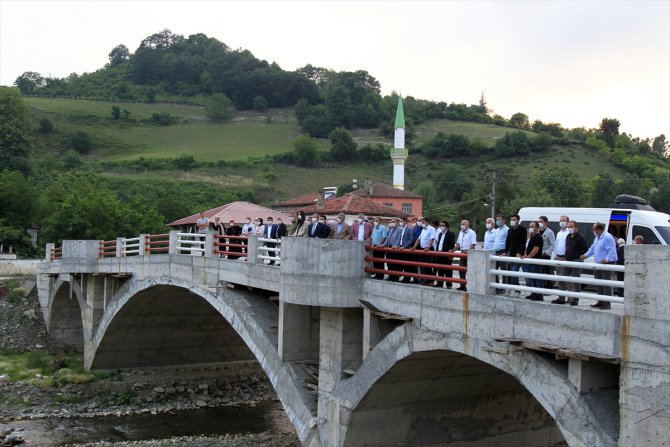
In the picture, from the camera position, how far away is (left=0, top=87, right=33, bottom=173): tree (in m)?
86.4

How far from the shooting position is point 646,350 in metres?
8.86

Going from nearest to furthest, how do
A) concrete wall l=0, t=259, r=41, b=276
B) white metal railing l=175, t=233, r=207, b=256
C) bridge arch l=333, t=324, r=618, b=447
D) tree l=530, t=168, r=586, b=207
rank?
bridge arch l=333, t=324, r=618, b=447 → white metal railing l=175, t=233, r=207, b=256 → concrete wall l=0, t=259, r=41, b=276 → tree l=530, t=168, r=586, b=207

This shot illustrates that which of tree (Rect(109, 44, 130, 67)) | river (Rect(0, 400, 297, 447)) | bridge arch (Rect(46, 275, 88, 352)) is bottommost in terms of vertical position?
river (Rect(0, 400, 297, 447))

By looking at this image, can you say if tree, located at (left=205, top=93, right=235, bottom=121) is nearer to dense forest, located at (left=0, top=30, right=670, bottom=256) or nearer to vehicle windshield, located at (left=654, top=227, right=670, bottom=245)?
dense forest, located at (left=0, top=30, right=670, bottom=256)

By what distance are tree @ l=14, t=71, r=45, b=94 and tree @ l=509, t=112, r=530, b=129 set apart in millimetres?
92079

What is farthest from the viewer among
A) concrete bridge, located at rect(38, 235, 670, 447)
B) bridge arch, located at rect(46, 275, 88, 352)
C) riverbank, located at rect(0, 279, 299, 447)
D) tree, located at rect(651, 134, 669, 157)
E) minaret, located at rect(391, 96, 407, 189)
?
tree, located at rect(651, 134, 669, 157)

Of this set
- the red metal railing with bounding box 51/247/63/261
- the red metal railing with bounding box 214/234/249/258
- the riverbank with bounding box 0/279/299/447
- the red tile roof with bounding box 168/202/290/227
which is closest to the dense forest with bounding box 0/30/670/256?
the red tile roof with bounding box 168/202/290/227

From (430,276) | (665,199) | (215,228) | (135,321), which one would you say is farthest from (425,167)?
(430,276)

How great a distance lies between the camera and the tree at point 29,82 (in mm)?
145750

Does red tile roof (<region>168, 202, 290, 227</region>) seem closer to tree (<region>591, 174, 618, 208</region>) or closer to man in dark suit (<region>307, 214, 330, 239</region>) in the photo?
tree (<region>591, 174, 618, 208</region>)

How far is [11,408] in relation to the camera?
29.2 metres

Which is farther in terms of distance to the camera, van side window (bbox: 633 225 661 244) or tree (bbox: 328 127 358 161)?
tree (bbox: 328 127 358 161)

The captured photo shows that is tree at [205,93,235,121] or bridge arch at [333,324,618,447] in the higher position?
tree at [205,93,235,121]

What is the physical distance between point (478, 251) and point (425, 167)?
89.0m
